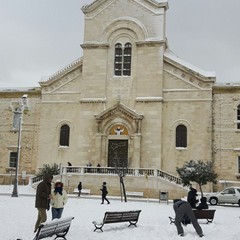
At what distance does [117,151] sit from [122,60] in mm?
8567

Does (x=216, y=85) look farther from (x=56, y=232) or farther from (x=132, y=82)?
(x=56, y=232)

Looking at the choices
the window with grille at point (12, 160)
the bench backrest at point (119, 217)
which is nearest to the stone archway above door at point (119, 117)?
the window with grille at point (12, 160)

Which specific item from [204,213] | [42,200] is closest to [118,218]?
[42,200]

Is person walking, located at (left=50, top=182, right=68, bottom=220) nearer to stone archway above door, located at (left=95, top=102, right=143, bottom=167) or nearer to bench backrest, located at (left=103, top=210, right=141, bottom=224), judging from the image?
bench backrest, located at (left=103, top=210, right=141, bottom=224)

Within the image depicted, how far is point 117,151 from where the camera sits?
128ft

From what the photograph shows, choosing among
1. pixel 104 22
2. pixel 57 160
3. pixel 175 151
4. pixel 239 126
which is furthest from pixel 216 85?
pixel 57 160

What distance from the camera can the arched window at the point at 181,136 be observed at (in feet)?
126

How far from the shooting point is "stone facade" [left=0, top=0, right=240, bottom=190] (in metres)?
38.0

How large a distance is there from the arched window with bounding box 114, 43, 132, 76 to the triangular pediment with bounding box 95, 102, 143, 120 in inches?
137

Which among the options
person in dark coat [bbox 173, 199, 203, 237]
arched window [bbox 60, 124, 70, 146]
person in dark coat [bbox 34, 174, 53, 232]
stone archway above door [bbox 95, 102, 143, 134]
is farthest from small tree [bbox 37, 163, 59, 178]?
person in dark coat [bbox 173, 199, 203, 237]

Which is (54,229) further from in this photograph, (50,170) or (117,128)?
(117,128)

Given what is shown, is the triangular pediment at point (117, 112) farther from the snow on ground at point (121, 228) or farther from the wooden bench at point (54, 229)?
the wooden bench at point (54, 229)

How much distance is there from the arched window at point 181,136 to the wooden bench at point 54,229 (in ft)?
86.9

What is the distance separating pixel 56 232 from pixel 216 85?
29014mm
